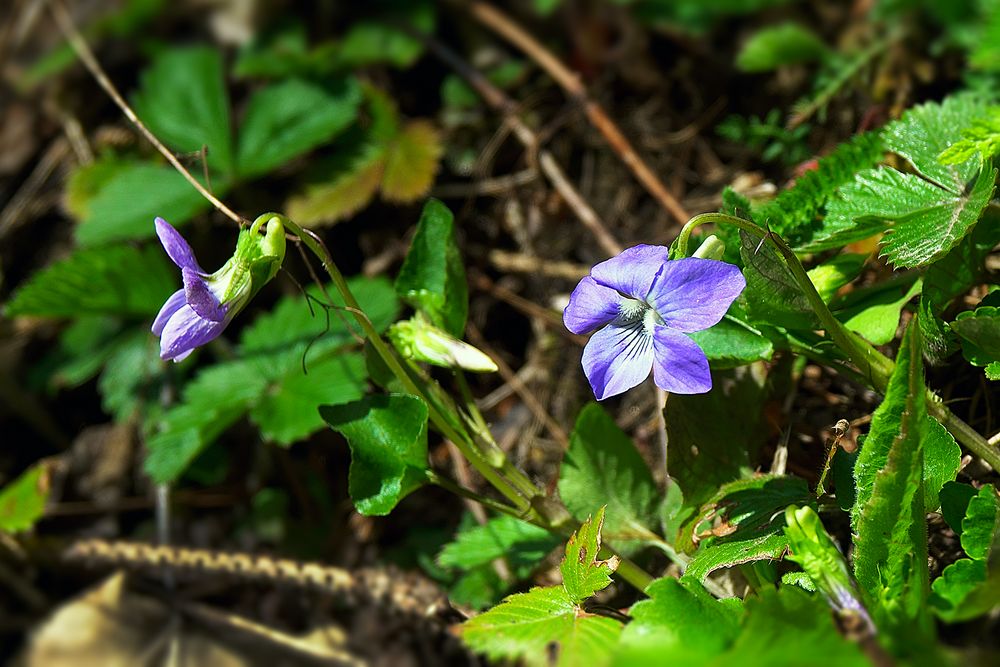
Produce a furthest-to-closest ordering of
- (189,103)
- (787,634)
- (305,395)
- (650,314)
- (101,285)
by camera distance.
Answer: (189,103) → (101,285) → (305,395) → (650,314) → (787,634)

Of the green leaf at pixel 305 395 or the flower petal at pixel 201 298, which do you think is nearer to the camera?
the flower petal at pixel 201 298

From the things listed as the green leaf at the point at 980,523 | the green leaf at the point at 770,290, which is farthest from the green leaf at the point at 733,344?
the green leaf at the point at 980,523

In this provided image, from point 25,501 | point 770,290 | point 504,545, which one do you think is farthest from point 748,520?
point 25,501

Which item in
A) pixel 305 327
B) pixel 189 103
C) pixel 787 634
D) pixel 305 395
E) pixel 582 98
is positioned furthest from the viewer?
pixel 189 103

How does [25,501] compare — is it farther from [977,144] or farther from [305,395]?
[977,144]

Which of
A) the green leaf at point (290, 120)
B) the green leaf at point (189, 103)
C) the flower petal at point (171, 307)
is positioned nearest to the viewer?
the flower petal at point (171, 307)

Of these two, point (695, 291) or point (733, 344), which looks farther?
point (733, 344)

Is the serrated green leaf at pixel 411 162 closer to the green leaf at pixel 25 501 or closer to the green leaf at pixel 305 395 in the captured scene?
the green leaf at pixel 305 395
